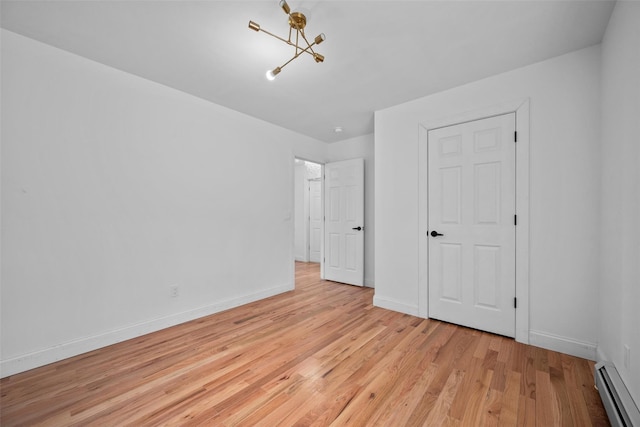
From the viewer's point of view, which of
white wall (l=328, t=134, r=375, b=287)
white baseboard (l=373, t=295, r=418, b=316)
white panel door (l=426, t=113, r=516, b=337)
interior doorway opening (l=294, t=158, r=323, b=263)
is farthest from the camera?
interior doorway opening (l=294, t=158, r=323, b=263)

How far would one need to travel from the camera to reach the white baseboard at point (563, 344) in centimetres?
212

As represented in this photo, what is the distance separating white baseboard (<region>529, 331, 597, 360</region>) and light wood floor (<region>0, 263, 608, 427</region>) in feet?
0.22

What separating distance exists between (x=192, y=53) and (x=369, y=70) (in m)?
1.57

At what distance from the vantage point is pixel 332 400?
5.51 ft

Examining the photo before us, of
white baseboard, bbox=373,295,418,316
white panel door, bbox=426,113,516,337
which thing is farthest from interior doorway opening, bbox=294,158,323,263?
white panel door, bbox=426,113,516,337

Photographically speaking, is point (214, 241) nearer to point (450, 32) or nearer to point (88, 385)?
point (88, 385)

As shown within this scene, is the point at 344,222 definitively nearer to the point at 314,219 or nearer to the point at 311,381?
the point at 314,219

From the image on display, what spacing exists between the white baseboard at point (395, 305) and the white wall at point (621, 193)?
151 centimetres

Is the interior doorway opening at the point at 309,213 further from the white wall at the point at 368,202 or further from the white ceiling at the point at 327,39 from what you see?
the white ceiling at the point at 327,39

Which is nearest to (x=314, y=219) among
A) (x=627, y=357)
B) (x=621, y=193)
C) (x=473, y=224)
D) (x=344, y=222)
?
(x=344, y=222)

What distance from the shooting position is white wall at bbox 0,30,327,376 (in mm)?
2029

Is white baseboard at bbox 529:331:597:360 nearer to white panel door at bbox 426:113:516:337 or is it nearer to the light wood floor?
the light wood floor

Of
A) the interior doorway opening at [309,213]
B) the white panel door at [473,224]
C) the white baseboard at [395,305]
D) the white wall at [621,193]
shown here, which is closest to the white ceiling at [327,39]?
the white wall at [621,193]

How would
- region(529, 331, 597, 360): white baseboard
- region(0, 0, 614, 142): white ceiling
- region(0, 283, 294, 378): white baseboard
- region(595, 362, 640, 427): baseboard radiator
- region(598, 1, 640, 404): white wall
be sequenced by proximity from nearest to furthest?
region(595, 362, 640, 427): baseboard radiator → region(598, 1, 640, 404): white wall → region(0, 0, 614, 142): white ceiling → region(0, 283, 294, 378): white baseboard → region(529, 331, 597, 360): white baseboard
